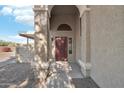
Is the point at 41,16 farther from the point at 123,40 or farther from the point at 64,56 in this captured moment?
the point at 64,56

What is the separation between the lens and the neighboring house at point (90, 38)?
4.20 meters

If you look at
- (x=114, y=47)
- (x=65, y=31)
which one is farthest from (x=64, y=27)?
(x=114, y=47)

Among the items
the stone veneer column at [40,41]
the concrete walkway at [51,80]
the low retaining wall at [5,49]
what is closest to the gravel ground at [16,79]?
the concrete walkway at [51,80]

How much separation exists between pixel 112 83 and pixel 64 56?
11.2 metres

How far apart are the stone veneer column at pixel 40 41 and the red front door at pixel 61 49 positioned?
7499 mm

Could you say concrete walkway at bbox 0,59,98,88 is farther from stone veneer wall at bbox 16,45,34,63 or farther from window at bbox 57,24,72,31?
window at bbox 57,24,72,31

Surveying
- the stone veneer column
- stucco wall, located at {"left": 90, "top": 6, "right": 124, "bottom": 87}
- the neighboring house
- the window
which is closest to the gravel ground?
the stone veneer column

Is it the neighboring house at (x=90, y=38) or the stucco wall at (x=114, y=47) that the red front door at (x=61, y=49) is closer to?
the neighboring house at (x=90, y=38)

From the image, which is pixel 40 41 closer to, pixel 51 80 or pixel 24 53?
pixel 51 80

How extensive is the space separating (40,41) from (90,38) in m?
2.15

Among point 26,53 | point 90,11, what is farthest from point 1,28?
point 26,53

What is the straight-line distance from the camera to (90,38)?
329 inches

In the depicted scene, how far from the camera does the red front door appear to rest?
51.3ft
